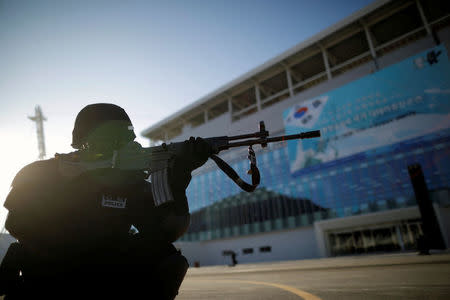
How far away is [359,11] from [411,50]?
768 cm

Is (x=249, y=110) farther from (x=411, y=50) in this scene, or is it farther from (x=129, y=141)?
(x=129, y=141)

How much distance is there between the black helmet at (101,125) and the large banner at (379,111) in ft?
85.3

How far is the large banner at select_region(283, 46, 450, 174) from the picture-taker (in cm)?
2183

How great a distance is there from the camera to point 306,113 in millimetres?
29000

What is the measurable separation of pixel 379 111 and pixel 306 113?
7035mm

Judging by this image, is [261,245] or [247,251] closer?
[261,245]

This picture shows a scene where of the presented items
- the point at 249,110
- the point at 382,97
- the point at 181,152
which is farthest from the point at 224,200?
the point at 181,152

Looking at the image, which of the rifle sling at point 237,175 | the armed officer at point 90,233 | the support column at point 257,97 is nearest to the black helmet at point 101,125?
the armed officer at point 90,233

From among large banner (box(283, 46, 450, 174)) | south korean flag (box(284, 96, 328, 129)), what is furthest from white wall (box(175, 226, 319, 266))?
south korean flag (box(284, 96, 328, 129))

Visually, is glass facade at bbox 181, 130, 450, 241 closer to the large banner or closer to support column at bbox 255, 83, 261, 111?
the large banner

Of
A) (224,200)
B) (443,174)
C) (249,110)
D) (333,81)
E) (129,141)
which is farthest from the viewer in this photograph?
(249,110)

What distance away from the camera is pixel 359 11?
3005 centimetres

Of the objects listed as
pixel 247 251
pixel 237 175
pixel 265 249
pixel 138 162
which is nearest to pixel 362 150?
pixel 265 249

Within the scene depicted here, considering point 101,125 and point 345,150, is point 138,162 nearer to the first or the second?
point 101,125
